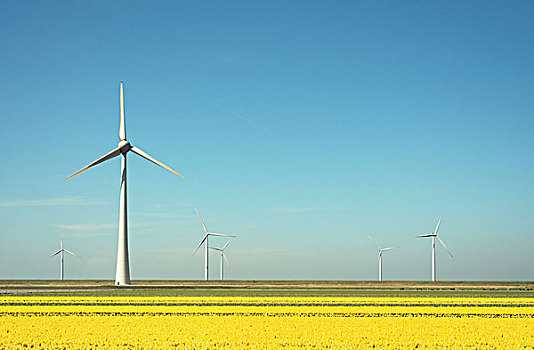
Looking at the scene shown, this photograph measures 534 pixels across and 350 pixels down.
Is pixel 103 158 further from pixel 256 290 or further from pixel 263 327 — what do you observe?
pixel 263 327

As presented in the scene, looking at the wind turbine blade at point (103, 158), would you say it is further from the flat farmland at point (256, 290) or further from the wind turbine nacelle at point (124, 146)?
the flat farmland at point (256, 290)

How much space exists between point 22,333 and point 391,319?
69.2 feet

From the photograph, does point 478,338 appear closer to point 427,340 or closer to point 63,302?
point 427,340

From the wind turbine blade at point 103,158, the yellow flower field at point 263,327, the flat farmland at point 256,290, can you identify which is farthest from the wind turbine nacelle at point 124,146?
the yellow flower field at point 263,327

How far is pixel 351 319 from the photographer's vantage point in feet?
128

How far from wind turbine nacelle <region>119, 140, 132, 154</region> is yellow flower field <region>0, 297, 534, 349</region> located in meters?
47.3

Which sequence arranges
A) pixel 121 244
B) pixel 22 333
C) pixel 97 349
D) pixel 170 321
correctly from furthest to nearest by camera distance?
pixel 121 244 < pixel 170 321 < pixel 22 333 < pixel 97 349

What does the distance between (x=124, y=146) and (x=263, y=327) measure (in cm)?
6623

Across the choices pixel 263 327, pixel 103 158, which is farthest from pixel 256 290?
pixel 263 327

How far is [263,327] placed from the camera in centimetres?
3462

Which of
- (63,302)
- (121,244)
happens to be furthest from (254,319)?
(121,244)

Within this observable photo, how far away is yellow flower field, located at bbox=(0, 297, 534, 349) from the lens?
92.9ft

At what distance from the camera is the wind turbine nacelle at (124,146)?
315 ft

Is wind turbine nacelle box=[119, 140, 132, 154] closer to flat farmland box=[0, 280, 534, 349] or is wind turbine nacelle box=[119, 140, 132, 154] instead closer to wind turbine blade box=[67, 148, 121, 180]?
wind turbine blade box=[67, 148, 121, 180]
